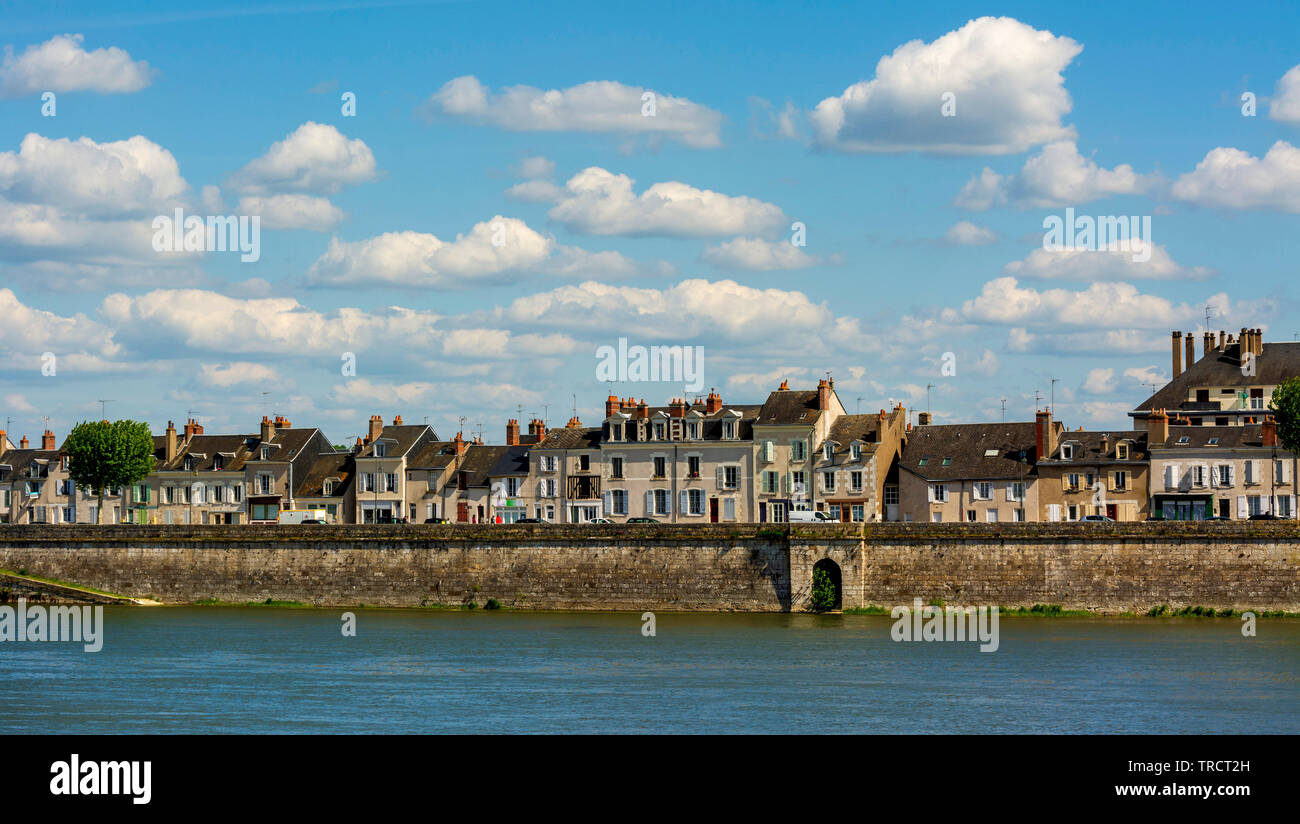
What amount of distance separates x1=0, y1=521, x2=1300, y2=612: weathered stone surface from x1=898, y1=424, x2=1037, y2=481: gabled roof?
42.4 feet

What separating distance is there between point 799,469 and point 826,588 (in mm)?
13156

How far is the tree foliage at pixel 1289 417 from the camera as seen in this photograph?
62406 millimetres

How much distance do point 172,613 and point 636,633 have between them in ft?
62.2

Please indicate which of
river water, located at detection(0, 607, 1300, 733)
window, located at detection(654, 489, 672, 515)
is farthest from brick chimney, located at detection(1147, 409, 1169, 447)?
window, located at detection(654, 489, 672, 515)

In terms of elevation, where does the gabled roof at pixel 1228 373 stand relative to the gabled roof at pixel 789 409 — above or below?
above

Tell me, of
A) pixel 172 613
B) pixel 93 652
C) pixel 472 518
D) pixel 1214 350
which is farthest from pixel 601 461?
pixel 1214 350

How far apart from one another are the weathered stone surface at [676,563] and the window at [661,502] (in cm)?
1134

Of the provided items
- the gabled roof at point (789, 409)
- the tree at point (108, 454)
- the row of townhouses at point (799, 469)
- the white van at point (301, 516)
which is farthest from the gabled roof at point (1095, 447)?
the tree at point (108, 454)

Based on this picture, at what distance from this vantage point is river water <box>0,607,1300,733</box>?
3388cm

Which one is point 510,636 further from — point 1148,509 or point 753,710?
point 1148,509

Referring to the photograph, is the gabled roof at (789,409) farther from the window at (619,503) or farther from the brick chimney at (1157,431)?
the brick chimney at (1157,431)

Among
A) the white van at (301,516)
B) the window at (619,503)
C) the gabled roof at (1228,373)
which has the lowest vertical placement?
the white van at (301,516)

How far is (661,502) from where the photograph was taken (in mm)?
67375

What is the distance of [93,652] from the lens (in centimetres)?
4769
